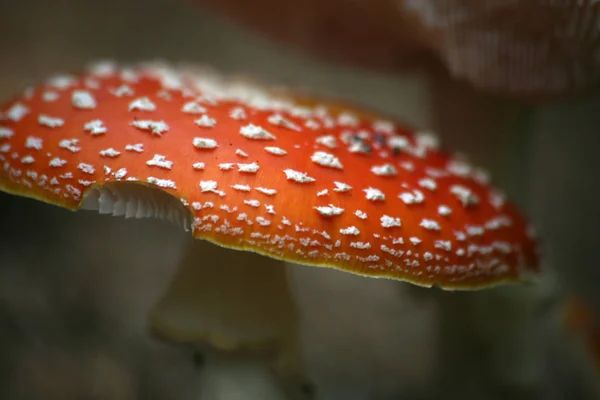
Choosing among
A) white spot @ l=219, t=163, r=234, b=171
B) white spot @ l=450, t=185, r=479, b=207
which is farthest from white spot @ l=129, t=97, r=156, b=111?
white spot @ l=450, t=185, r=479, b=207

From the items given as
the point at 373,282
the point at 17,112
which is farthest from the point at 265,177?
the point at 373,282

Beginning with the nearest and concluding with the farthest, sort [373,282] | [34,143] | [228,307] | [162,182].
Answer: [162,182] → [34,143] → [228,307] → [373,282]

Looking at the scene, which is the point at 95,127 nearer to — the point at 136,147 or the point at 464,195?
the point at 136,147

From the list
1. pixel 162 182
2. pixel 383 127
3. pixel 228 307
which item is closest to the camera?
pixel 162 182

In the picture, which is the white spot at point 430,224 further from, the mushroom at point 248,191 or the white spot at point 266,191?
the white spot at point 266,191

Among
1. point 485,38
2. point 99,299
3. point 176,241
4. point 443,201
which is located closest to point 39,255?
point 99,299

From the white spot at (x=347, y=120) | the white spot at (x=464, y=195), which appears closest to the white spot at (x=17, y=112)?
the white spot at (x=347, y=120)

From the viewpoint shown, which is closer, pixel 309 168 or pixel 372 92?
pixel 309 168

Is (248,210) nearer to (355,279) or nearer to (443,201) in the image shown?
(443,201)
